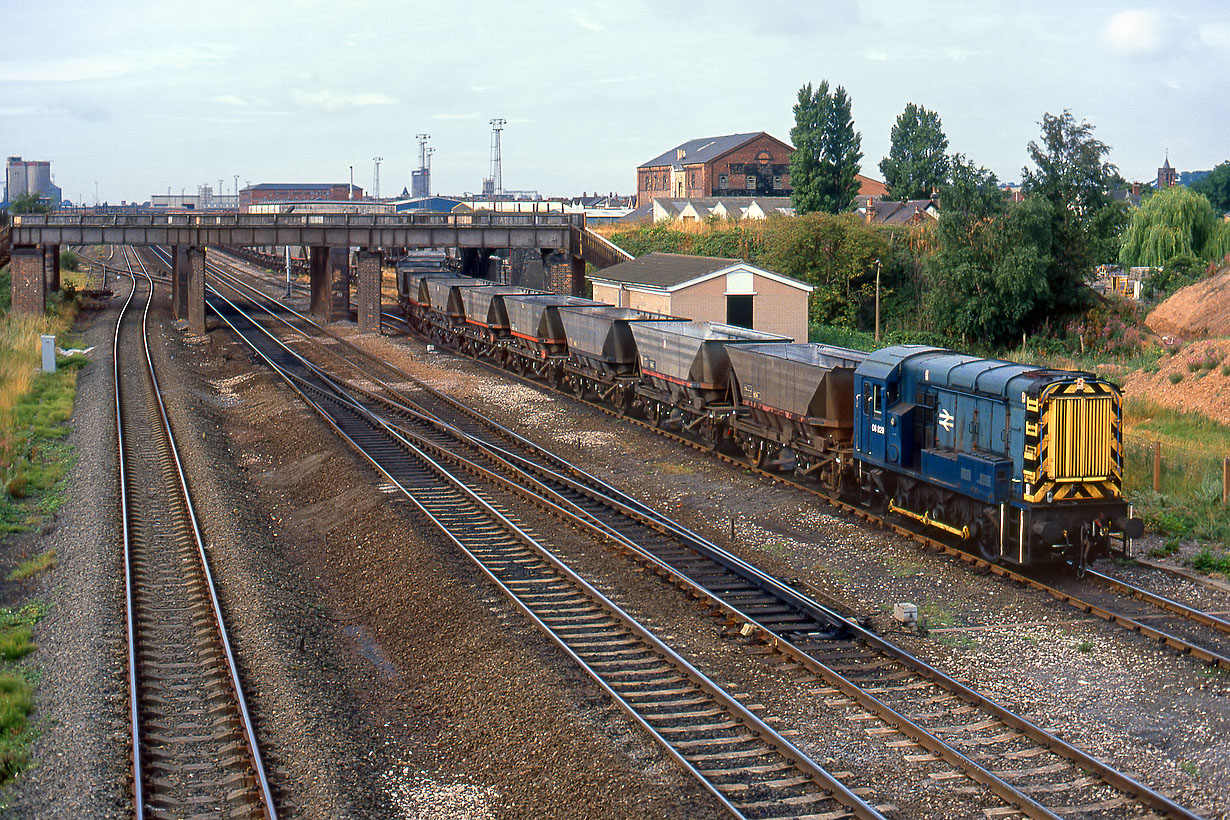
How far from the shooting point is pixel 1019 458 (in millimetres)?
17125

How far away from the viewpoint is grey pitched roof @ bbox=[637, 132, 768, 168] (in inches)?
4451

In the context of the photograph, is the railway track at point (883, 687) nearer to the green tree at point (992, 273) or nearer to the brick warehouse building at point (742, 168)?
the green tree at point (992, 273)

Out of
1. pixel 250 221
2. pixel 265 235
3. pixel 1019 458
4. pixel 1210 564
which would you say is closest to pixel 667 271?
pixel 265 235

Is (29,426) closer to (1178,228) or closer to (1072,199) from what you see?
(1072,199)

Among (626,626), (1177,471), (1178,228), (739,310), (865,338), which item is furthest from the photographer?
(1178,228)

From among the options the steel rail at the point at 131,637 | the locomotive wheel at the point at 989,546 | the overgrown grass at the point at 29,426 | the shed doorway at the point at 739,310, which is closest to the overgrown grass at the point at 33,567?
the steel rail at the point at 131,637

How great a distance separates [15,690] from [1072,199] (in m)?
42.1

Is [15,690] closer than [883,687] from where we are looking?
No

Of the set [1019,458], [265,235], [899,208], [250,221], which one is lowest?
[1019,458]

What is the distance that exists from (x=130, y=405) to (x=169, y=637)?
21.9 meters

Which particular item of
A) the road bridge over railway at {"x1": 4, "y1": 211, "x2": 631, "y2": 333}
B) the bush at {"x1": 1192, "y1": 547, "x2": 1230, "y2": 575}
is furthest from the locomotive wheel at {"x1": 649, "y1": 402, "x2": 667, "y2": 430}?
the road bridge over railway at {"x1": 4, "y1": 211, "x2": 631, "y2": 333}

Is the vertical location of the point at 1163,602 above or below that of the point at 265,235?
below

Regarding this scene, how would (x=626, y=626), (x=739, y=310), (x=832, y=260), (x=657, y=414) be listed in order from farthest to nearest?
(x=832, y=260) → (x=739, y=310) → (x=657, y=414) → (x=626, y=626)

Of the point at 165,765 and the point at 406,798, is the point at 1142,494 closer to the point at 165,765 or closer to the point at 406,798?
the point at 406,798
